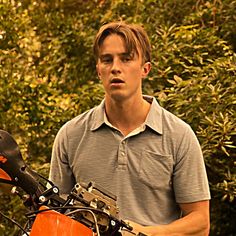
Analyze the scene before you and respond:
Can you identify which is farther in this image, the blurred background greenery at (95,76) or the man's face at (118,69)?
the blurred background greenery at (95,76)

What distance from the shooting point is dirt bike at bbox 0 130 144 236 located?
2.08m

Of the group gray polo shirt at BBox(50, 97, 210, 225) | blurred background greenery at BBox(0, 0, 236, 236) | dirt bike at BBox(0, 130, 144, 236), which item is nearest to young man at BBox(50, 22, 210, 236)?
gray polo shirt at BBox(50, 97, 210, 225)

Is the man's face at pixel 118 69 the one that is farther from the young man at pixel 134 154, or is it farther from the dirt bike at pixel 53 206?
the dirt bike at pixel 53 206

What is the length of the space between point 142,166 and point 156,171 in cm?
6

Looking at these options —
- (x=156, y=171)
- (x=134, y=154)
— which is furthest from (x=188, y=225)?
(x=134, y=154)

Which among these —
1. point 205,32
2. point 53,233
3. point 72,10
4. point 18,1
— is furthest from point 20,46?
point 53,233

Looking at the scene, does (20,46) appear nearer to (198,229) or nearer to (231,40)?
(231,40)

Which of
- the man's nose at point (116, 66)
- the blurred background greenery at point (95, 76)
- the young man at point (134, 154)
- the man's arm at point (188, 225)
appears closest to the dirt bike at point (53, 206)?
the man's arm at point (188, 225)

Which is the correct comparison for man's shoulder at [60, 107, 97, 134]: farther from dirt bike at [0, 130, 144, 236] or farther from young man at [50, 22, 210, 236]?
dirt bike at [0, 130, 144, 236]

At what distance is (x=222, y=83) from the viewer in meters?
4.85

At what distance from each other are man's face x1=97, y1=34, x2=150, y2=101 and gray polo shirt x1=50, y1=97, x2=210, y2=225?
16cm

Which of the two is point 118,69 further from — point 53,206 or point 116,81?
point 53,206

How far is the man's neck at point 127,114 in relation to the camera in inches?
116

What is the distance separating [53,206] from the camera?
215 cm
